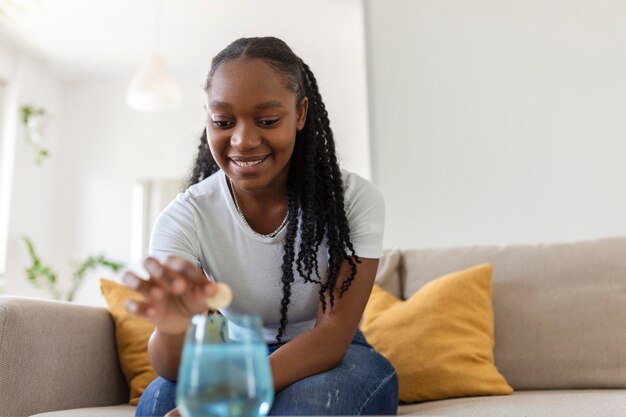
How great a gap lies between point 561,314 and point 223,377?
4.25 ft

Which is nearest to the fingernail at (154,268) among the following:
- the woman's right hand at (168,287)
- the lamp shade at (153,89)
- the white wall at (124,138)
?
the woman's right hand at (168,287)

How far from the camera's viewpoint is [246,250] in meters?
1.31

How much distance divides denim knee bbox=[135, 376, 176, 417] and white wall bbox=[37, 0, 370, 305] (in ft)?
11.3

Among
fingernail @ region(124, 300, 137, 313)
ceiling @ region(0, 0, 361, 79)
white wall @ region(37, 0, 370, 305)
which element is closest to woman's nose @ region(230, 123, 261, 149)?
fingernail @ region(124, 300, 137, 313)

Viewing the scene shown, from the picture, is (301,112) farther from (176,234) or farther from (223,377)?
(223,377)

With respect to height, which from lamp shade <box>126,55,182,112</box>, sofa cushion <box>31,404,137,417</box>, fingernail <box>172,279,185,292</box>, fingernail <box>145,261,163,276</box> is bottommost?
sofa cushion <box>31,404,137,417</box>

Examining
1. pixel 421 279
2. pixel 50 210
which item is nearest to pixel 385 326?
pixel 421 279

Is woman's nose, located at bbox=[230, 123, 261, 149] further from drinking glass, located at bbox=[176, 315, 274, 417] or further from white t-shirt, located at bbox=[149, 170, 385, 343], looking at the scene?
drinking glass, located at bbox=[176, 315, 274, 417]

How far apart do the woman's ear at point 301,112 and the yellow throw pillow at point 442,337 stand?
1.97 ft

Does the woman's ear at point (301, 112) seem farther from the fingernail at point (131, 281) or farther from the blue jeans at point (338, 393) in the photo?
the fingernail at point (131, 281)

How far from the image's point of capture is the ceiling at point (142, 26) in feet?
13.5

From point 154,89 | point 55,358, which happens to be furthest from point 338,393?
point 154,89

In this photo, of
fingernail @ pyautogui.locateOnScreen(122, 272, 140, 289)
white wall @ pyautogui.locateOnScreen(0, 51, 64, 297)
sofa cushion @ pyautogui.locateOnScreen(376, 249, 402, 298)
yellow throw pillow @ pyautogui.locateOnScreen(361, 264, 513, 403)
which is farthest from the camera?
white wall @ pyautogui.locateOnScreen(0, 51, 64, 297)

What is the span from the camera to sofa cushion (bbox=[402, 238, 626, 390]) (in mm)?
1617
